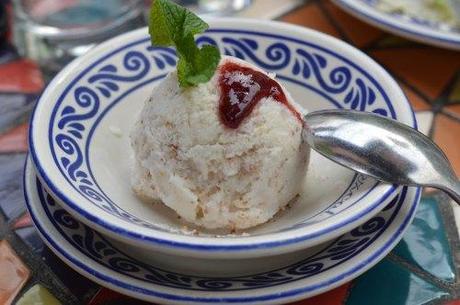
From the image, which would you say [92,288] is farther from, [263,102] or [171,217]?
[263,102]

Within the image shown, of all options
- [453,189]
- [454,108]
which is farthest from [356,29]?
[453,189]

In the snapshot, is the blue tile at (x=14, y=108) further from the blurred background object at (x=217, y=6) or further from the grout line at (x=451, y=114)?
the grout line at (x=451, y=114)

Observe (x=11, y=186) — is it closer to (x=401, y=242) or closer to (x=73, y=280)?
(x=73, y=280)

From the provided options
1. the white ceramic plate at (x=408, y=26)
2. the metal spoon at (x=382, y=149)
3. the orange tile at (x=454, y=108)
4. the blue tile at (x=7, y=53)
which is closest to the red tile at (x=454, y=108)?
the orange tile at (x=454, y=108)

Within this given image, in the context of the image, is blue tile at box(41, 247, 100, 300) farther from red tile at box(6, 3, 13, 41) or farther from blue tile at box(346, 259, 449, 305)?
red tile at box(6, 3, 13, 41)

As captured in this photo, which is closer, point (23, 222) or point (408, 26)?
point (23, 222)

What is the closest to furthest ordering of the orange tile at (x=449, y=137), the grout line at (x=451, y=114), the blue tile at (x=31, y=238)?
1. the blue tile at (x=31, y=238)
2. the orange tile at (x=449, y=137)
3. the grout line at (x=451, y=114)
